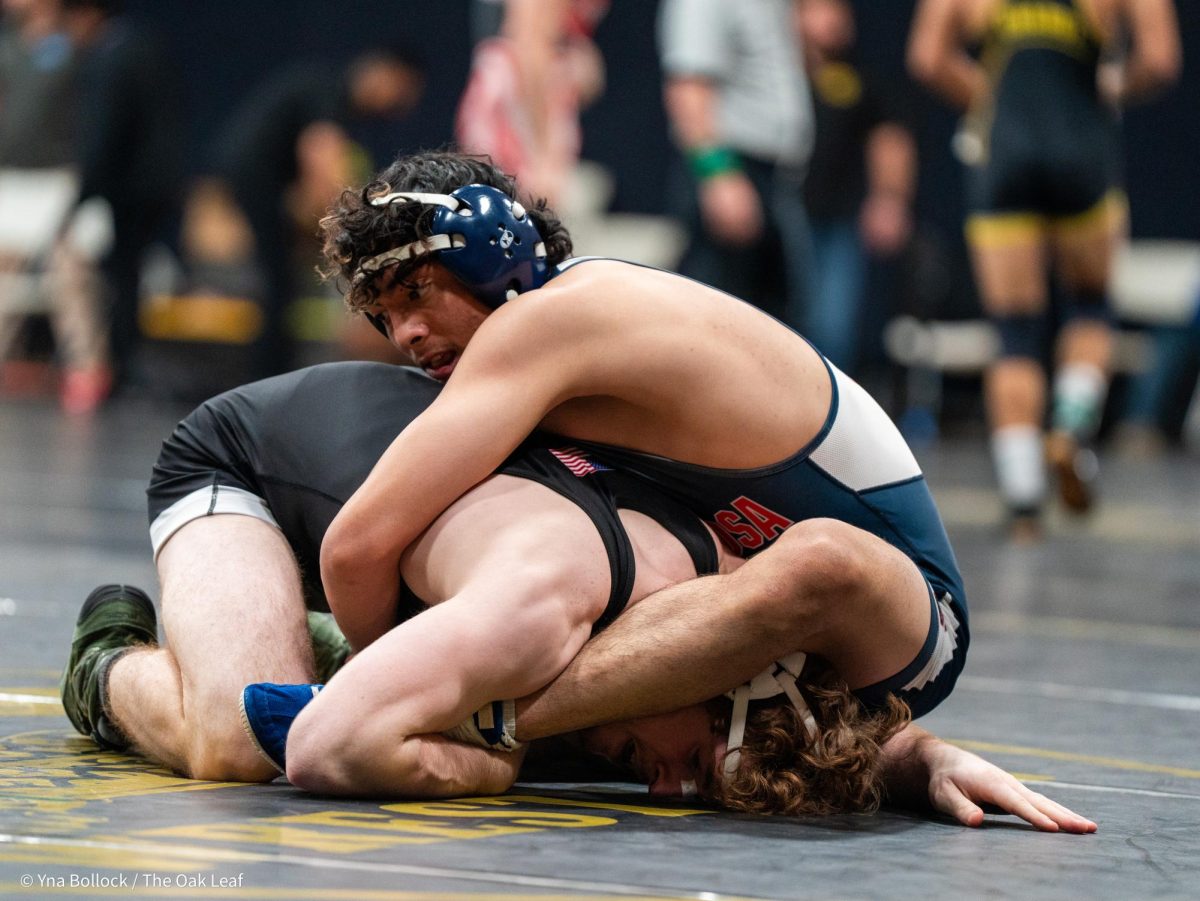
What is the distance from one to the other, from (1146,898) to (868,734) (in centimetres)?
56

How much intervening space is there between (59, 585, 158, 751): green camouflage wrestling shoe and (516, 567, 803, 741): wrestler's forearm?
0.72 meters

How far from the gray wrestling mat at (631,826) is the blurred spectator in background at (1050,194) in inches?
79.0

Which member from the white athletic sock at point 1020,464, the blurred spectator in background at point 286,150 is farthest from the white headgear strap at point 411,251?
the blurred spectator in background at point 286,150

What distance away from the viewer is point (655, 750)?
277 cm

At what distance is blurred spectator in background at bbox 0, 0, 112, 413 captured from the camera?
1107 centimetres

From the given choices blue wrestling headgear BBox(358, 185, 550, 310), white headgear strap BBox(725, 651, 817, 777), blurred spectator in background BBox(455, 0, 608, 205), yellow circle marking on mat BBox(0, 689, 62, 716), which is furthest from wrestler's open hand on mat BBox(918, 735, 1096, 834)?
blurred spectator in background BBox(455, 0, 608, 205)

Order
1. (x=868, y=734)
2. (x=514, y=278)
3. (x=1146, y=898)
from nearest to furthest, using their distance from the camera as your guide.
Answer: (x=1146, y=898), (x=868, y=734), (x=514, y=278)

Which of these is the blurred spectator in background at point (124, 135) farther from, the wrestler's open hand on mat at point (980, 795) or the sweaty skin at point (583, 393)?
the wrestler's open hand on mat at point (980, 795)

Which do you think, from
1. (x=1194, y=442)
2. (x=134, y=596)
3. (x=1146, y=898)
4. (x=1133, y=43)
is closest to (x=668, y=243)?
(x=1194, y=442)

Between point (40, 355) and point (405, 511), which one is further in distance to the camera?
point (40, 355)

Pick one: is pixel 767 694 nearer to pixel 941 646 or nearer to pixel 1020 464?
pixel 941 646

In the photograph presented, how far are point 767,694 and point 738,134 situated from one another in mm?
4752

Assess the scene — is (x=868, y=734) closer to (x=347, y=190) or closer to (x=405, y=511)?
(x=405, y=511)

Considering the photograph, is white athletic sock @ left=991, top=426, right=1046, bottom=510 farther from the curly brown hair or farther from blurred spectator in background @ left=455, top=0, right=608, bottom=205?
the curly brown hair
